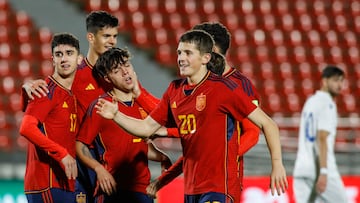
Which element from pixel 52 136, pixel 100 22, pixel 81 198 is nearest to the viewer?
pixel 52 136

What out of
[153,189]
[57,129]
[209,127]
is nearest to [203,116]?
[209,127]

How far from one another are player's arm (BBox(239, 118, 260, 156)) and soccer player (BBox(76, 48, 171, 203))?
76cm

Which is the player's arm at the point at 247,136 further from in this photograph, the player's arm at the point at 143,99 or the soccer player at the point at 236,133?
the player's arm at the point at 143,99

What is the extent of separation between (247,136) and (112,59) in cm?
110

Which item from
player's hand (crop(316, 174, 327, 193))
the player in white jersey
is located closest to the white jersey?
the player in white jersey

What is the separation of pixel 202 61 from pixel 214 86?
7.2 inches

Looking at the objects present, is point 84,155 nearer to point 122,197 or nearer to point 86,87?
point 122,197

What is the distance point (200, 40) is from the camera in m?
6.06

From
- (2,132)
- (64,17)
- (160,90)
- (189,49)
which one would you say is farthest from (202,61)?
(64,17)

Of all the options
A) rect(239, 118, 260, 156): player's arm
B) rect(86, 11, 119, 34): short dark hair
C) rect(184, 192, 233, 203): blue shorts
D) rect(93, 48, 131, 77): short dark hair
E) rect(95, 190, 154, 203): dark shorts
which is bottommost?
rect(184, 192, 233, 203): blue shorts

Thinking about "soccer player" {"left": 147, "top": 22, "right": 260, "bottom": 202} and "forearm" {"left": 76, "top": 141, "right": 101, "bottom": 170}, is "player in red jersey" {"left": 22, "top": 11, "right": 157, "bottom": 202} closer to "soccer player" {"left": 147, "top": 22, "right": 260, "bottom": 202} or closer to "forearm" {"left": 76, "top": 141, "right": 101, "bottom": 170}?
"forearm" {"left": 76, "top": 141, "right": 101, "bottom": 170}

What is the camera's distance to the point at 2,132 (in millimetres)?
13625

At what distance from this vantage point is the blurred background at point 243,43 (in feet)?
50.1

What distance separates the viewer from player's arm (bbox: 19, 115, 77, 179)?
6.43 meters
